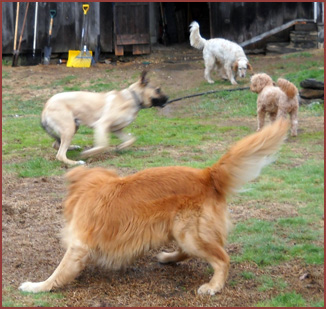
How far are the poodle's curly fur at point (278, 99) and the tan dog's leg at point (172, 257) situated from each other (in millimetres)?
6073

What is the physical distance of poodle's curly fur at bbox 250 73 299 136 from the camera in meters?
10.9

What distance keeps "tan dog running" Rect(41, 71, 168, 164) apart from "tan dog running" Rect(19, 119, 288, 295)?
4710mm

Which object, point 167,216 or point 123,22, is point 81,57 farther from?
point 167,216

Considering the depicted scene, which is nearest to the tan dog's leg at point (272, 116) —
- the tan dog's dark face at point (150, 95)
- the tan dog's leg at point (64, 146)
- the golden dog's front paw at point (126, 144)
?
the tan dog's dark face at point (150, 95)

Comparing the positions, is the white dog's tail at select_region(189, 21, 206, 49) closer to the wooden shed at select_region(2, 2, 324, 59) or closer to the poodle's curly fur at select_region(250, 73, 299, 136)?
the wooden shed at select_region(2, 2, 324, 59)

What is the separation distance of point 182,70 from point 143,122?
7083mm

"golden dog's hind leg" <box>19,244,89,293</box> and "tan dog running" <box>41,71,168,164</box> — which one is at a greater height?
"tan dog running" <box>41,71,168,164</box>

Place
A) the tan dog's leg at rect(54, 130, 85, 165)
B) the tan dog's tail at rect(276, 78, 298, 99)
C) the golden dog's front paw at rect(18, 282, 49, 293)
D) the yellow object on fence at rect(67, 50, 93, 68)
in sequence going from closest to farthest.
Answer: the golden dog's front paw at rect(18, 282, 49, 293) → the tan dog's leg at rect(54, 130, 85, 165) → the tan dog's tail at rect(276, 78, 298, 99) → the yellow object on fence at rect(67, 50, 93, 68)

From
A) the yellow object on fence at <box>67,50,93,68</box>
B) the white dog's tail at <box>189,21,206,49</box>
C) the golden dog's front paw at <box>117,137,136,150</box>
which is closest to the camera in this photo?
the golden dog's front paw at <box>117,137,136,150</box>

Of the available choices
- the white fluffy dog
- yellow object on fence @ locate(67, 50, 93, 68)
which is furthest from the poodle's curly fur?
yellow object on fence @ locate(67, 50, 93, 68)

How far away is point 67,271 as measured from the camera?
481 cm

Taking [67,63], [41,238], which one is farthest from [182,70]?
[41,238]

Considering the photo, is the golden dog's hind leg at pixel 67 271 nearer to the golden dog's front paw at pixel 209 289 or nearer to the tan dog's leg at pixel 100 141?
the golden dog's front paw at pixel 209 289

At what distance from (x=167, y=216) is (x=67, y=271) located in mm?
934
